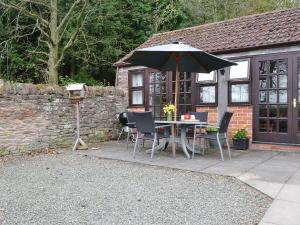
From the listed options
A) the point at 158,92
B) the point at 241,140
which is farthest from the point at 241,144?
the point at 158,92

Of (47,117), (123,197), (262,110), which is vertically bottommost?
(123,197)

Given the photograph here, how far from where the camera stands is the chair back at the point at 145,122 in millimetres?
6762

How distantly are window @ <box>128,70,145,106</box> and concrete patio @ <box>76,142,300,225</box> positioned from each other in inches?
94.1

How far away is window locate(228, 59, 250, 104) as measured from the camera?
8438 mm

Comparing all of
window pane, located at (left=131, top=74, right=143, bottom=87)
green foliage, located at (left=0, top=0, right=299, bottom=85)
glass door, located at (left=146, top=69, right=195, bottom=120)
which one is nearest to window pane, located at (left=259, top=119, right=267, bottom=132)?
glass door, located at (left=146, top=69, right=195, bottom=120)

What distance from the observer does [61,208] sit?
389 centimetres

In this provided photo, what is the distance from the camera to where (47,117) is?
27.7 feet

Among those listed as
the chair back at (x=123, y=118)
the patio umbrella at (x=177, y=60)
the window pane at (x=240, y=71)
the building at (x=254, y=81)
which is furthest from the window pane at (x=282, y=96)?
the chair back at (x=123, y=118)

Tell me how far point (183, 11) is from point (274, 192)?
13588mm

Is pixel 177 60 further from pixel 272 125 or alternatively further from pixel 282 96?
pixel 272 125

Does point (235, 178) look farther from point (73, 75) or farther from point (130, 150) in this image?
point (73, 75)

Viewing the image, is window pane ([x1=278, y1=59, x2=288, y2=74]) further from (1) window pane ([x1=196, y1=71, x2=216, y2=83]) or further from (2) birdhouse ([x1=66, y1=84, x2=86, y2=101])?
(2) birdhouse ([x1=66, y1=84, x2=86, y2=101])

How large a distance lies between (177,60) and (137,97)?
3800 millimetres

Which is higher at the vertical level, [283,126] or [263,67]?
[263,67]
